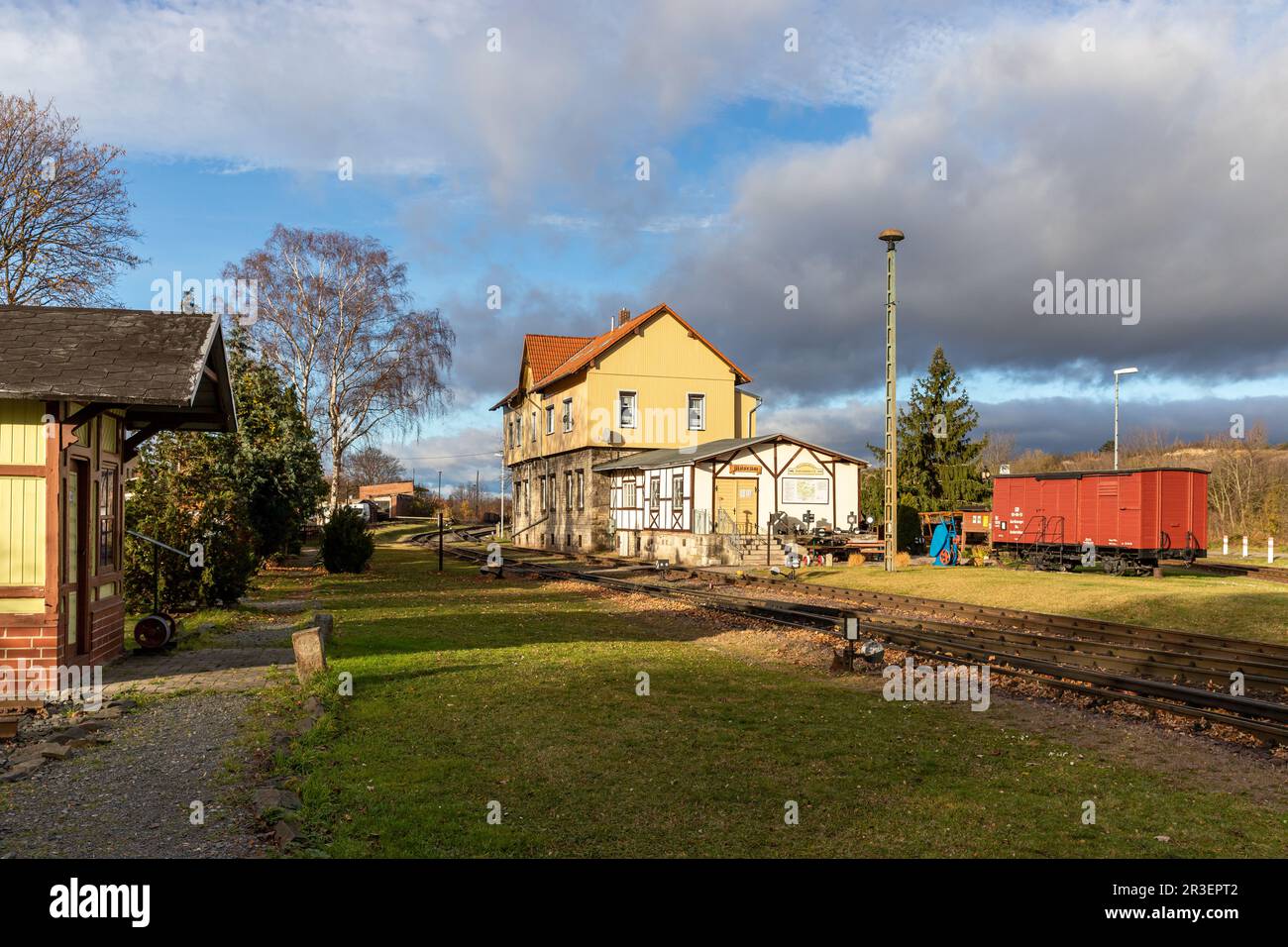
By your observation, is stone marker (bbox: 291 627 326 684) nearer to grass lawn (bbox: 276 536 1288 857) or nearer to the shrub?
grass lawn (bbox: 276 536 1288 857)

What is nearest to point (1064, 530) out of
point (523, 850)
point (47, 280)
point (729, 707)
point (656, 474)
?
point (656, 474)

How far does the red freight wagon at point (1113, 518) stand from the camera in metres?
26.9

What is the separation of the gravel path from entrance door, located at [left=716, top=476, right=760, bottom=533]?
26.0 m

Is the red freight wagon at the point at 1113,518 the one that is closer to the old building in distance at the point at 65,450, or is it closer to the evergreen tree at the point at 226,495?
the evergreen tree at the point at 226,495

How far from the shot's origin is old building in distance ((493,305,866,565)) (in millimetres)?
34438

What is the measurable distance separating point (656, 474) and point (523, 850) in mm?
31000

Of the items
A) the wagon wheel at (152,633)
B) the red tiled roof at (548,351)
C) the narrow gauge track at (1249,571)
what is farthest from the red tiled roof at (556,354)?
the wagon wheel at (152,633)

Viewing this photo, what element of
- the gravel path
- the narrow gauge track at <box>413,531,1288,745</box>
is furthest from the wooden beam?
the narrow gauge track at <box>413,531,1288,745</box>

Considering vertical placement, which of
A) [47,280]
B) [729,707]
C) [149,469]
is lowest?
[729,707]

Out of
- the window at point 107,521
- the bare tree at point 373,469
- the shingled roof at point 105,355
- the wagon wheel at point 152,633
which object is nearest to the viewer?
the shingled roof at point 105,355

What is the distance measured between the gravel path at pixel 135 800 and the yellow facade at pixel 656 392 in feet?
111

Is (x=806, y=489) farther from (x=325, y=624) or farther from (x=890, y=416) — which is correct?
(x=325, y=624)

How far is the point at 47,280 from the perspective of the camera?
89.0 feet
